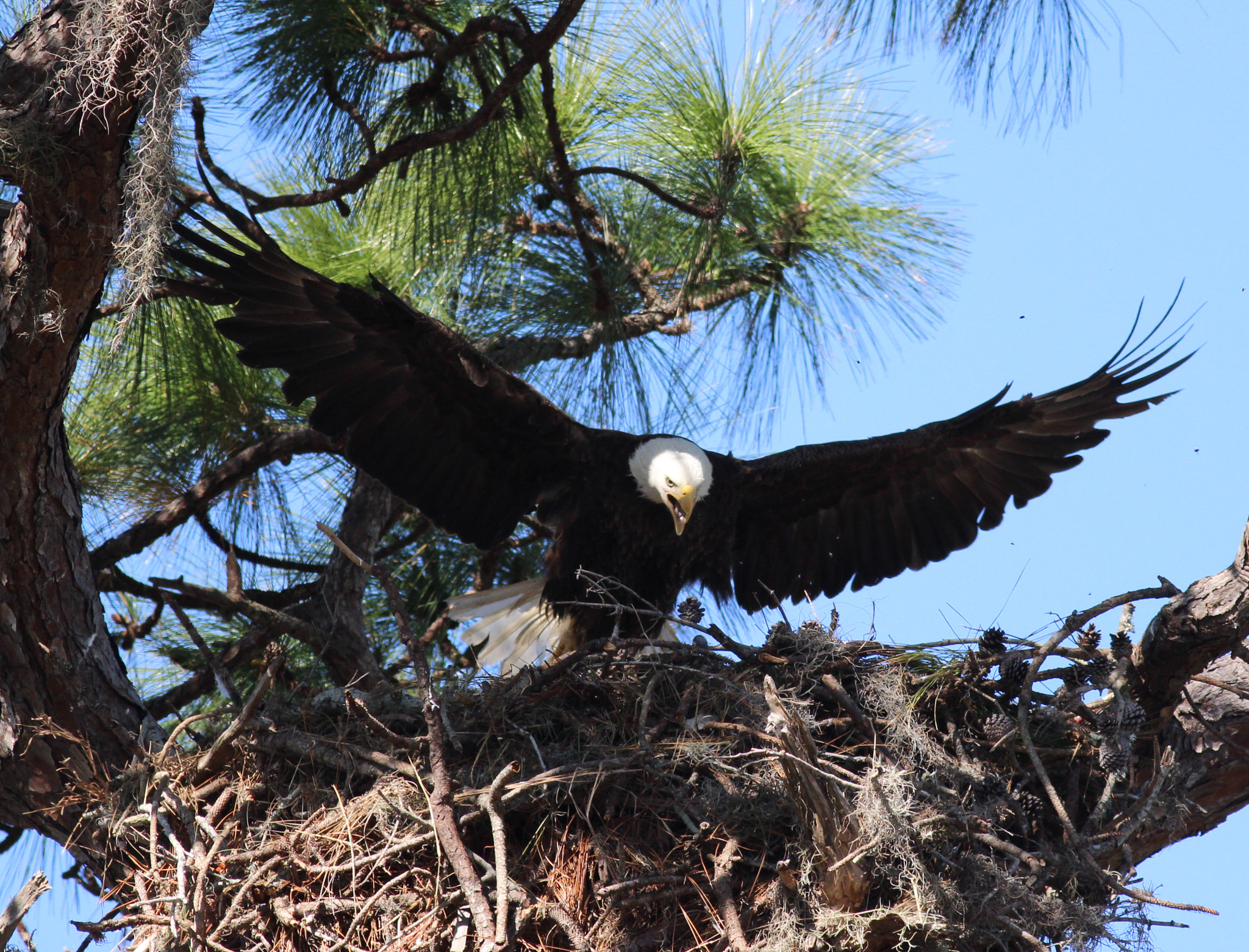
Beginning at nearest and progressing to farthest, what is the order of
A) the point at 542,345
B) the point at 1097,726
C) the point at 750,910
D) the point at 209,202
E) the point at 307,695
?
1. the point at 750,910
2. the point at 1097,726
3. the point at 307,695
4. the point at 209,202
5. the point at 542,345

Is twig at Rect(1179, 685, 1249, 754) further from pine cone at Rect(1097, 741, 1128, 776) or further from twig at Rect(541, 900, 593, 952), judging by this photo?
twig at Rect(541, 900, 593, 952)

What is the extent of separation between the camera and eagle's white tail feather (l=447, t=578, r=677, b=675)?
4234mm

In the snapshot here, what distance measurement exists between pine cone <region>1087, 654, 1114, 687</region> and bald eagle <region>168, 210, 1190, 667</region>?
3.97 ft

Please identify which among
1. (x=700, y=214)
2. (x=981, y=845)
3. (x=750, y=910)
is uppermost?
(x=700, y=214)

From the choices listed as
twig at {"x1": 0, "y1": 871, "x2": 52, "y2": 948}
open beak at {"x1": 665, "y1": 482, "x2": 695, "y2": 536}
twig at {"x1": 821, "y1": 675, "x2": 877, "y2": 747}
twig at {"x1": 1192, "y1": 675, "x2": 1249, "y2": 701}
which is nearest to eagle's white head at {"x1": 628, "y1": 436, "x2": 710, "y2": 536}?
open beak at {"x1": 665, "y1": 482, "x2": 695, "y2": 536}

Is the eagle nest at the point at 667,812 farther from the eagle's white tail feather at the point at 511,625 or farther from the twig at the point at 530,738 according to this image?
the eagle's white tail feather at the point at 511,625

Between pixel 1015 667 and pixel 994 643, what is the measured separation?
0.09m

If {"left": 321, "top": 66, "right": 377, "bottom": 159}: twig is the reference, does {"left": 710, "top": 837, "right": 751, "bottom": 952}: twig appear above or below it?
below

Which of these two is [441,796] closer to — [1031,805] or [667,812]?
[667,812]

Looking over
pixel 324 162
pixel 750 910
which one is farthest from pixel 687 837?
pixel 324 162

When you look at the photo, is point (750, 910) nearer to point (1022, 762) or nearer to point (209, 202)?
point (1022, 762)

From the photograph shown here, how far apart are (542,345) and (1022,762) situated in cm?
207

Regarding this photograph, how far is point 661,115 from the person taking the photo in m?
4.07

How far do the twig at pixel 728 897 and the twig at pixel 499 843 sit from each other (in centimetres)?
44
